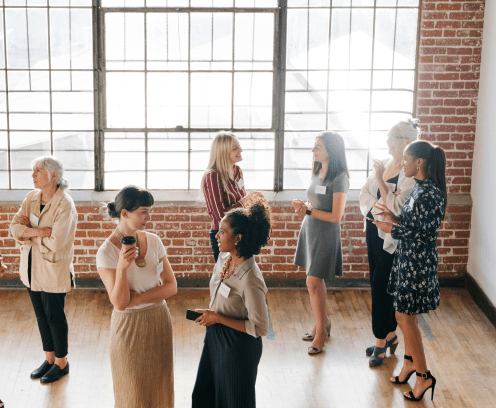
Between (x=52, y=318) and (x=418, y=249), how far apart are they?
2.52m

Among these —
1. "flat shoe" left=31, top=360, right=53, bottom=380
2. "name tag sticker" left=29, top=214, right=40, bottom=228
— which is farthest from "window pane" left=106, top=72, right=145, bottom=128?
"flat shoe" left=31, top=360, right=53, bottom=380

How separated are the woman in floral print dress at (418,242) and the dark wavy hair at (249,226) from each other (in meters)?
1.23

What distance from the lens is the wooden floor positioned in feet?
12.9

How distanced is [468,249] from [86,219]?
3.82 meters

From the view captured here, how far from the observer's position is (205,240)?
582 cm

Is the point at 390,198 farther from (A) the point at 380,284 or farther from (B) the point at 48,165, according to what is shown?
(B) the point at 48,165

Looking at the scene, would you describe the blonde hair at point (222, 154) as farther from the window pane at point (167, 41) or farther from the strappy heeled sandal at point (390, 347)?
the strappy heeled sandal at point (390, 347)

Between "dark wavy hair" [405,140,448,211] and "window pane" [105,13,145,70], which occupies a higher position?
"window pane" [105,13,145,70]

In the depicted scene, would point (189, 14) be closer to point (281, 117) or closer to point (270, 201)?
point (281, 117)

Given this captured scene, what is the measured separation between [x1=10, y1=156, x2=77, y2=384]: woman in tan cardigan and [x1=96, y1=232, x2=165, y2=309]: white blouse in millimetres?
1217

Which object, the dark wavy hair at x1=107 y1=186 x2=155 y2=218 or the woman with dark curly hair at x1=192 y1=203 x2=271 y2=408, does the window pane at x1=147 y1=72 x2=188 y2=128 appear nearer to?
the dark wavy hair at x1=107 y1=186 x2=155 y2=218

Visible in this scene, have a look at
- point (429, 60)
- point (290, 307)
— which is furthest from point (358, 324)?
point (429, 60)

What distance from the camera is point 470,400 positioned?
12.8ft

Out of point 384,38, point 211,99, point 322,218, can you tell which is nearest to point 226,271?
point 322,218
